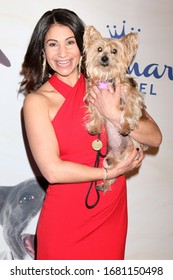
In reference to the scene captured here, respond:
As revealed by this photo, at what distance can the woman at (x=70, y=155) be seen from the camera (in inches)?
69.4

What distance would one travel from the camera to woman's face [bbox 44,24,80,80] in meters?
1.85

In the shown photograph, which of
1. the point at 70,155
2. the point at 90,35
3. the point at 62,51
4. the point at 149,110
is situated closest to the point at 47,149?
the point at 70,155

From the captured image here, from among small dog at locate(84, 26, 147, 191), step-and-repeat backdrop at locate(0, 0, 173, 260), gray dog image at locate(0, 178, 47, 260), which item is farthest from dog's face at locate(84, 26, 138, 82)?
gray dog image at locate(0, 178, 47, 260)

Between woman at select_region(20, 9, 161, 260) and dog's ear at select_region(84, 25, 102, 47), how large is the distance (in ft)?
0.11

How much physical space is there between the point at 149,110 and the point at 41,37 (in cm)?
123

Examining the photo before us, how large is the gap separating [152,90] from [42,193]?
3.50 feet

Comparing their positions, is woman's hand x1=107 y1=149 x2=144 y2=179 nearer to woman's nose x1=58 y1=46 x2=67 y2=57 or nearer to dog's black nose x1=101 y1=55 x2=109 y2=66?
dog's black nose x1=101 y1=55 x2=109 y2=66

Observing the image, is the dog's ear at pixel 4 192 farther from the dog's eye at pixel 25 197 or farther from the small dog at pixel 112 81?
the small dog at pixel 112 81

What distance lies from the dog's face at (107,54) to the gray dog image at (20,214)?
3.39 ft

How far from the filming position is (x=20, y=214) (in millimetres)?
2756

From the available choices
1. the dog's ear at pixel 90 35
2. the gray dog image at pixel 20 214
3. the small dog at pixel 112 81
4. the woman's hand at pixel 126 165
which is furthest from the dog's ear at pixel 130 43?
the gray dog image at pixel 20 214

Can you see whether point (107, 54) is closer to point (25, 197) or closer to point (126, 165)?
point (126, 165)
